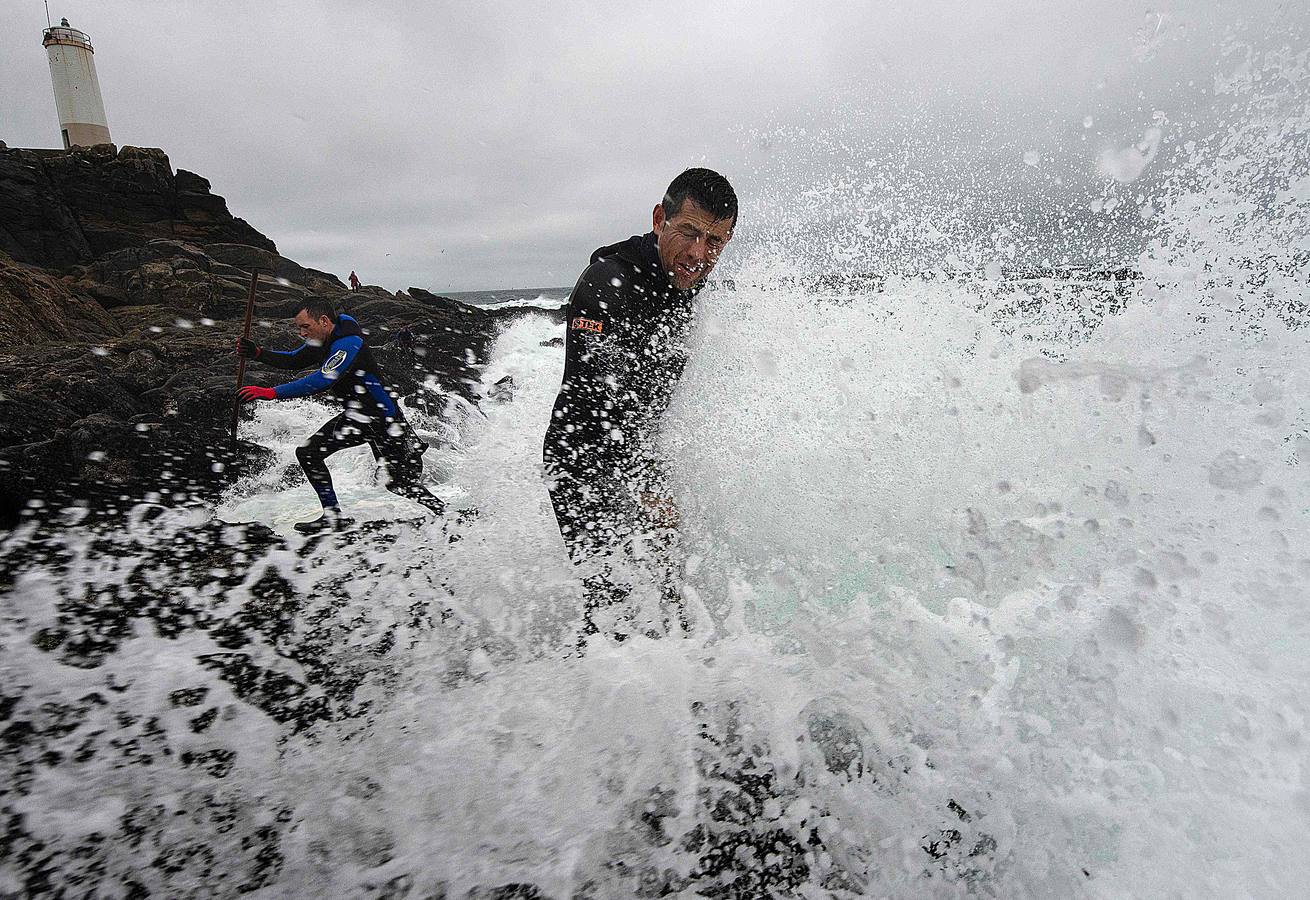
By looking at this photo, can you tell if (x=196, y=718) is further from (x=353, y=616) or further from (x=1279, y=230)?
(x=1279, y=230)

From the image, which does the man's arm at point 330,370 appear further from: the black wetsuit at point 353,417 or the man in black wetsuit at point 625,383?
the man in black wetsuit at point 625,383

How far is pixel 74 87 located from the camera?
33.6 metres

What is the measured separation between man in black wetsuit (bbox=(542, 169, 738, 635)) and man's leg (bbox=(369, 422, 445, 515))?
8.86ft

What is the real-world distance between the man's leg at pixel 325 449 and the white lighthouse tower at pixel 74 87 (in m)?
42.6

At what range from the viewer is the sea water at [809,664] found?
56.4 inches

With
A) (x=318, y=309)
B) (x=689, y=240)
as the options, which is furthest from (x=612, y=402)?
(x=318, y=309)

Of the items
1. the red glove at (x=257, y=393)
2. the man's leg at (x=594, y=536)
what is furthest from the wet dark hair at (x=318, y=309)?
the man's leg at (x=594, y=536)

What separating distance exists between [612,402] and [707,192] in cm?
91

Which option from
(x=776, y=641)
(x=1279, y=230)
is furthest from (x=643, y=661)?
(x=1279, y=230)

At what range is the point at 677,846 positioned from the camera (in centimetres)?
151

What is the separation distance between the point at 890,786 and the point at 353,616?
2.13m

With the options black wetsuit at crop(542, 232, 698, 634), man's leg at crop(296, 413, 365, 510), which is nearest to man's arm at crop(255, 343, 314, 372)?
man's leg at crop(296, 413, 365, 510)

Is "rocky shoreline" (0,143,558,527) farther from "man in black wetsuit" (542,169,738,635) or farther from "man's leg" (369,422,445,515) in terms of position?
"man in black wetsuit" (542,169,738,635)

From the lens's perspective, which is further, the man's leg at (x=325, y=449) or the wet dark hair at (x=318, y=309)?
the wet dark hair at (x=318, y=309)
